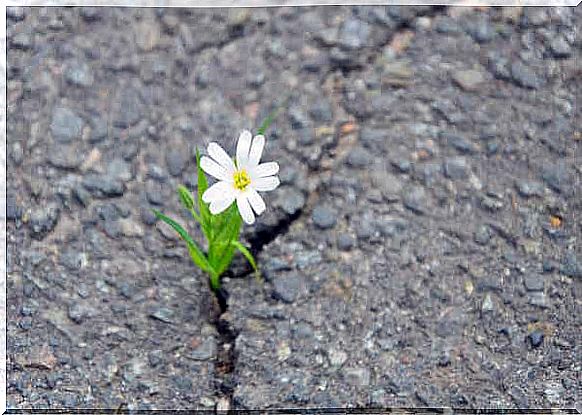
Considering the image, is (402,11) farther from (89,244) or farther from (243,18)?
(89,244)

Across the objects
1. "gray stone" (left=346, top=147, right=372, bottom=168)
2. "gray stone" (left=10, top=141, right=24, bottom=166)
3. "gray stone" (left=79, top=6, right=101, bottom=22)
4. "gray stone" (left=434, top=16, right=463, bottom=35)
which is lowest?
"gray stone" (left=346, top=147, right=372, bottom=168)

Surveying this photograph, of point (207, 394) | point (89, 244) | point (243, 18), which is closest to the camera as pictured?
point (207, 394)

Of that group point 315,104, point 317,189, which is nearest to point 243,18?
point 315,104

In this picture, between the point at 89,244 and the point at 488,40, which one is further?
the point at 488,40

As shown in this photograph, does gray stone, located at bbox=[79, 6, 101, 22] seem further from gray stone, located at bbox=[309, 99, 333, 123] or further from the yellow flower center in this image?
the yellow flower center

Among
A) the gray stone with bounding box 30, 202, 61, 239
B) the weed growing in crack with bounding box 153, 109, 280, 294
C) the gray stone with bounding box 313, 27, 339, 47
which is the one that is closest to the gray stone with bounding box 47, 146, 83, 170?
the gray stone with bounding box 30, 202, 61, 239

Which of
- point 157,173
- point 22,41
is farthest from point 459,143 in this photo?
point 22,41

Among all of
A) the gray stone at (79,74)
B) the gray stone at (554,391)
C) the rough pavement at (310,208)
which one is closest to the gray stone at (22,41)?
the rough pavement at (310,208)
